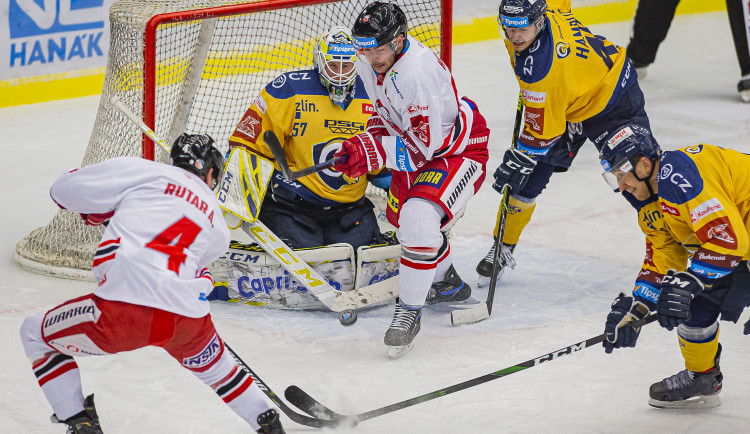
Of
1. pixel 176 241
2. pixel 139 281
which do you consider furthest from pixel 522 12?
pixel 139 281

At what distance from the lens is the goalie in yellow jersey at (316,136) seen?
3885 mm

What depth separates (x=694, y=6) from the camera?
8.82m

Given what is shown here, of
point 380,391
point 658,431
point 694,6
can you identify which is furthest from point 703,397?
point 694,6

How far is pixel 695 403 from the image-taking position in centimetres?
311

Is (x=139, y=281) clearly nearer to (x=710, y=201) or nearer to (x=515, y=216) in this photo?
(x=710, y=201)

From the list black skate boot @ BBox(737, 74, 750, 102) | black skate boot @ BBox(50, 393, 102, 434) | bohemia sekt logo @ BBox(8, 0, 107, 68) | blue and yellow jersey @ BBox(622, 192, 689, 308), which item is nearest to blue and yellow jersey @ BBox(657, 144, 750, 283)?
blue and yellow jersey @ BBox(622, 192, 689, 308)

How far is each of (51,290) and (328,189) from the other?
1.14 metres

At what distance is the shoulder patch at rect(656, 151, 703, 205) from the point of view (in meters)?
2.67

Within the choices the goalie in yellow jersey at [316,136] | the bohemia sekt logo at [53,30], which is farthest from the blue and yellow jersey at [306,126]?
the bohemia sekt logo at [53,30]

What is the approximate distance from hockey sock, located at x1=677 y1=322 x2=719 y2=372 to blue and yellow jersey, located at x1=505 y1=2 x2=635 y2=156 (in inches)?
40.7

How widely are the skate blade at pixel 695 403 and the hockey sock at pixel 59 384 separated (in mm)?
1723

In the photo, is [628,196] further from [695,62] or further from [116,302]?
[695,62]

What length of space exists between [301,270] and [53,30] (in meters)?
3.11

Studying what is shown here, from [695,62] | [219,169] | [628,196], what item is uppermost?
[219,169]
